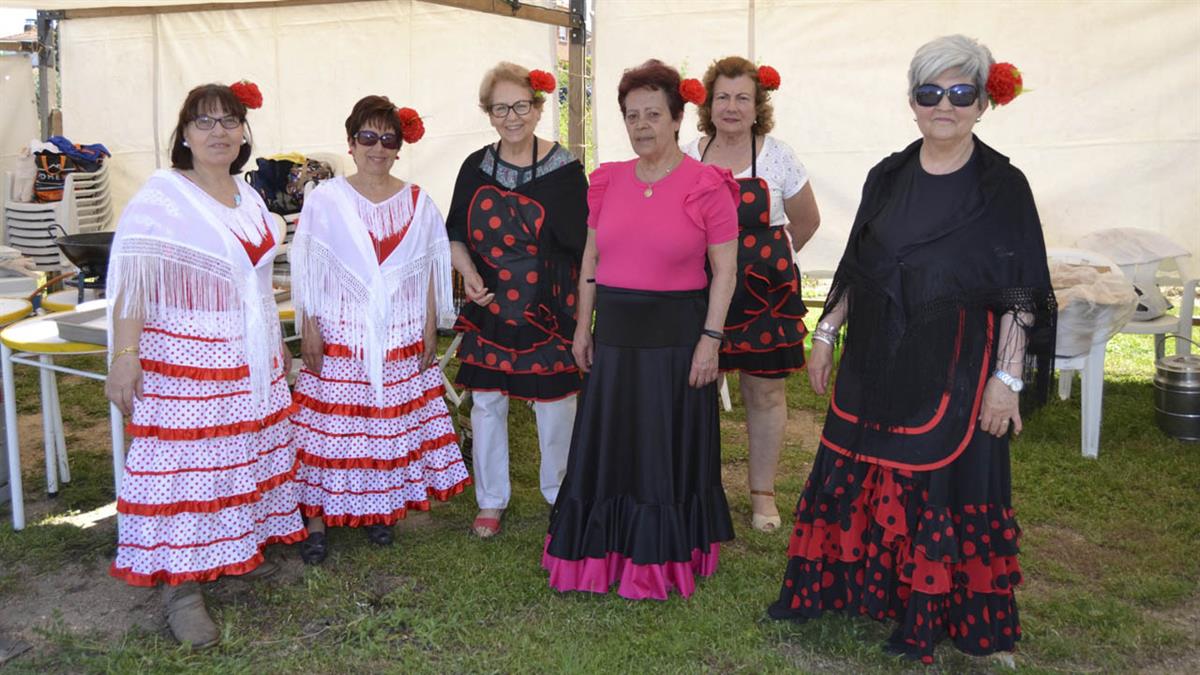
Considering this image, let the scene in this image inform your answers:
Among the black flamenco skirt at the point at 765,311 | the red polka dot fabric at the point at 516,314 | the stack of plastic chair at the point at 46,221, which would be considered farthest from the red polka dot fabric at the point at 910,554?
the stack of plastic chair at the point at 46,221

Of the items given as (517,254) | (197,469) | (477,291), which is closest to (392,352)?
(477,291)

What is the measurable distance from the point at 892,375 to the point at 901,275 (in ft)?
0.93

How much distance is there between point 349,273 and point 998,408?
7.21ft

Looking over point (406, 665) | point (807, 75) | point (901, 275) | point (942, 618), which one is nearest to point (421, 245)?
point (406, 665)

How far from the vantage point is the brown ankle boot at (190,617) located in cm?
315

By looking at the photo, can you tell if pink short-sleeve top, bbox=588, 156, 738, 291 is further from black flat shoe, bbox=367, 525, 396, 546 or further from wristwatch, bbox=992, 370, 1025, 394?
black flat shoe, bbox=367, 525, 396, 546

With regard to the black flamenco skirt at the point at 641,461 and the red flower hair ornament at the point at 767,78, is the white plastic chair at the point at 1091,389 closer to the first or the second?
the red flower hair ornament at the point at 767,78

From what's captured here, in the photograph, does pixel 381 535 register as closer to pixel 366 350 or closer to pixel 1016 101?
pixel 366 350

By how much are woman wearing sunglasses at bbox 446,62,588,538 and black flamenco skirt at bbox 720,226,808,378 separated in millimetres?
610

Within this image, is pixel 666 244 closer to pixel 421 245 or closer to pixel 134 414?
pixel 421 245

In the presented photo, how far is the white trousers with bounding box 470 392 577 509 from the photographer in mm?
3965

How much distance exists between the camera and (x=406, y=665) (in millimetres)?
3053

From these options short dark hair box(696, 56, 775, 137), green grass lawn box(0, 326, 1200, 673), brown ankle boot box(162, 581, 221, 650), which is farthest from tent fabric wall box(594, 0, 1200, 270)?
brown ankle boot box(162, 581, 221, 650)

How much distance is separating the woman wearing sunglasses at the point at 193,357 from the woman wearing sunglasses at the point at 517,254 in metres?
A: 0.79
